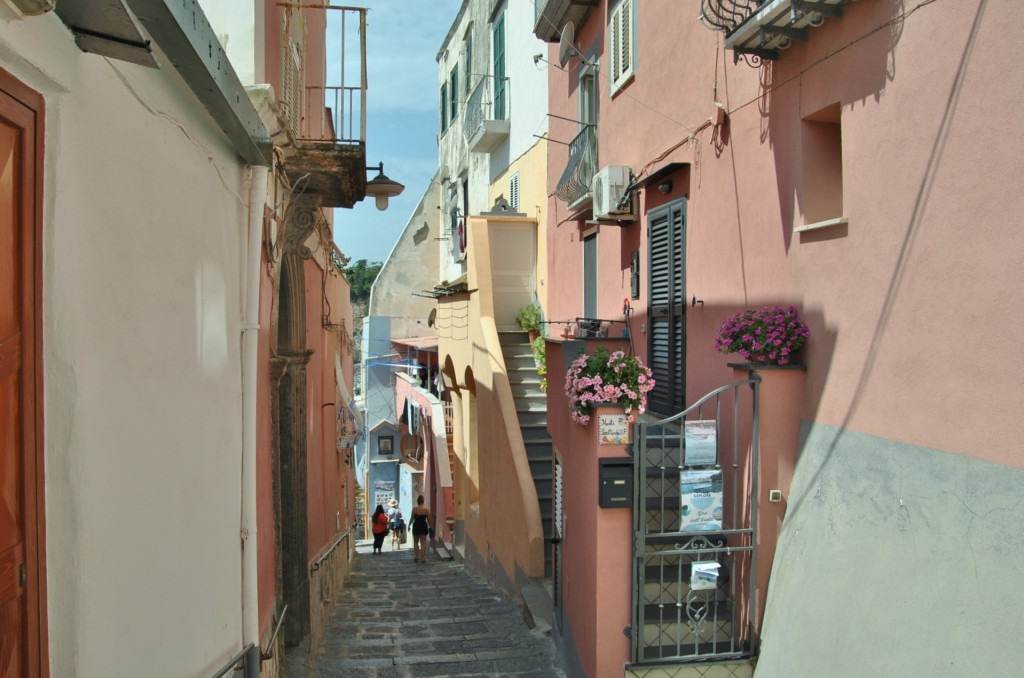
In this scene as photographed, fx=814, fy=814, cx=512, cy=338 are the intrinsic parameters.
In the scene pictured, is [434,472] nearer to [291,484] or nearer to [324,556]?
[324,556]

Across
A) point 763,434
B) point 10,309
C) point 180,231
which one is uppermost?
point 180,231

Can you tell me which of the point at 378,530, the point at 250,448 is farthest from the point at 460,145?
the point at 250,448

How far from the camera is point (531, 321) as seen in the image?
1469 cm

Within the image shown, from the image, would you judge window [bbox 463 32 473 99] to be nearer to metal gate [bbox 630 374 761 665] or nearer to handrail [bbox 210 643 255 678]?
metal gate [bbox 630 374 761 665]

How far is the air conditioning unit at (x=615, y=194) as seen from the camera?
31.0 ft

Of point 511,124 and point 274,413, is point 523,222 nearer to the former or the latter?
point 511,124

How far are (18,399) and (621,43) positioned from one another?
898cm

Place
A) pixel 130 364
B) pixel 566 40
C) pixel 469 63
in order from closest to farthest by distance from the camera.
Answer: pixel 130 364 < pixel 566 40 < pixel 469 63

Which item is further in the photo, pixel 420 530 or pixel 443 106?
pixel 443 106

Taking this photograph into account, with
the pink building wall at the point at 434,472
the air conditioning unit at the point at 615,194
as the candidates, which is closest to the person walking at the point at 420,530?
the pink building wall at the point at 434,472

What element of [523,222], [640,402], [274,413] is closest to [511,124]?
[523,222]

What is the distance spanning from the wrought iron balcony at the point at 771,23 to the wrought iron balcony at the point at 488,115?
11021 mm

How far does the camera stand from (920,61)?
14.6 feet

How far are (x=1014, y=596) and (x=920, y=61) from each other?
279 centimetres
